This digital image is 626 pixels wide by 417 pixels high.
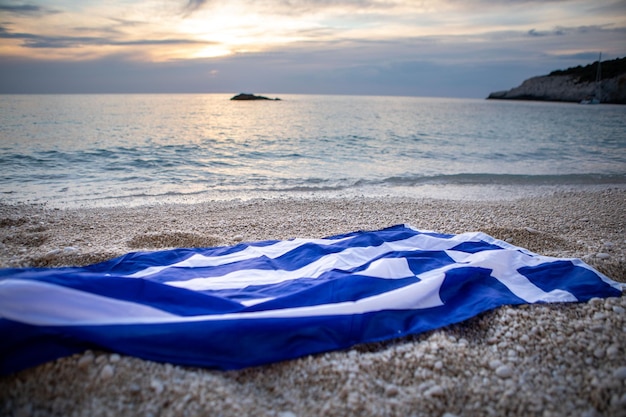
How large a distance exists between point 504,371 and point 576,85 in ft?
381

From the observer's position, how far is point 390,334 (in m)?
2.69

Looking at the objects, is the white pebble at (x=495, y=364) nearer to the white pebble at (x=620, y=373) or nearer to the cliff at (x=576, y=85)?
the white pebble at (x=620, y=373)

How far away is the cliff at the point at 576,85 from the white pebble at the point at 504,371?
10072 centimetres

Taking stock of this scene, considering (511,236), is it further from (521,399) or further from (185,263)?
(185,263)

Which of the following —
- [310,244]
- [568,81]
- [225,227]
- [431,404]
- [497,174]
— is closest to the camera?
[431,404]

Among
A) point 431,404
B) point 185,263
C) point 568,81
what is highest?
point 568,81

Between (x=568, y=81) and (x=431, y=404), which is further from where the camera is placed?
(x=568, y=81)

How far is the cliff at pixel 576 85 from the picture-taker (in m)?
78.3

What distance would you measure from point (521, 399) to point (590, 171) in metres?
13.5

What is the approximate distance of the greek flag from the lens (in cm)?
230

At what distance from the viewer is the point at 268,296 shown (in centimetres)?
297

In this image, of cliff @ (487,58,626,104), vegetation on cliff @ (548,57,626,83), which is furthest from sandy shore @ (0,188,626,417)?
vegetation on cliff @ (548,57,626,83)

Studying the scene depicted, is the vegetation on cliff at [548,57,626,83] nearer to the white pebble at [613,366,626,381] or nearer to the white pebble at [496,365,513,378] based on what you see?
the white pebble at [613,366,626,381]

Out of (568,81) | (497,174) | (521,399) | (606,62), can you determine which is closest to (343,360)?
(521,399)
